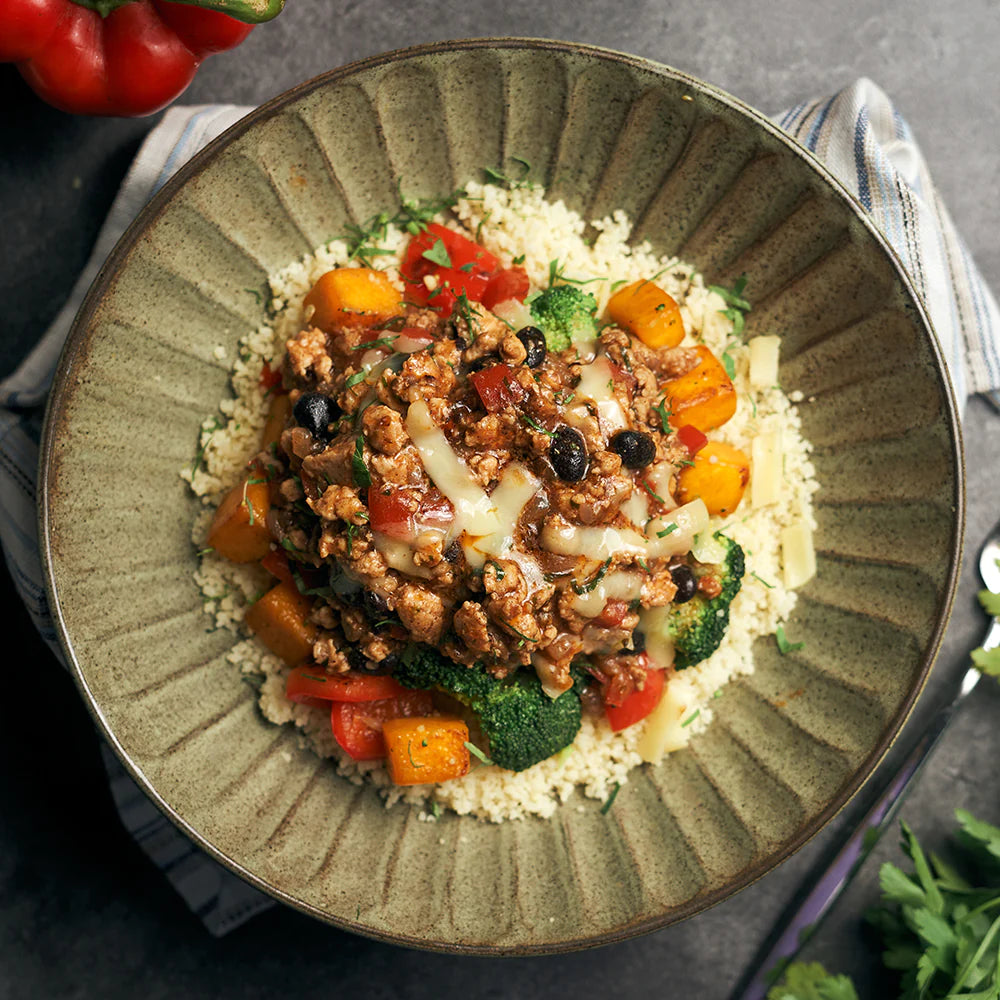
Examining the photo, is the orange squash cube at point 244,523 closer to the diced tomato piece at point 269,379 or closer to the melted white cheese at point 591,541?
the diced tomato piece at point 269,379

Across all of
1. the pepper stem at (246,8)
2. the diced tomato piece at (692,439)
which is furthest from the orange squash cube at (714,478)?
the pepper stem at (246,8)

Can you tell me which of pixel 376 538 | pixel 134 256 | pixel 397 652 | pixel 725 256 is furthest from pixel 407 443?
pixel 725 256

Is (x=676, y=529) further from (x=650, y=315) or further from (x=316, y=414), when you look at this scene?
(x=316, y=414)

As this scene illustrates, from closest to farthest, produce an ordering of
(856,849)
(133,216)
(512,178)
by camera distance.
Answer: (512,178) < (133,216) < (856,849)

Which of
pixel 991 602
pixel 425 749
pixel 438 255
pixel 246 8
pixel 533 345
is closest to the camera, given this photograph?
pixel 533 345

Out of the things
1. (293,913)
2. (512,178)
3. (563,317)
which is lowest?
(293,913)

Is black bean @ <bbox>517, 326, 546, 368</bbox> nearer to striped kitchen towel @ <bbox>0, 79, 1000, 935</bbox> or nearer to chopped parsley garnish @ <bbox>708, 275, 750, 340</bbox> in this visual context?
chopped parsley garnish @ <bbox>708, 275, 750, 340</bbox>

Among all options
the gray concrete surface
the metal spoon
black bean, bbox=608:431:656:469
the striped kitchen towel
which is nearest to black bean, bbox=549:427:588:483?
black bean, bbox=608:431:656:469

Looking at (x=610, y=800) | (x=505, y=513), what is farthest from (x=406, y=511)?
(x=610, y=800)
